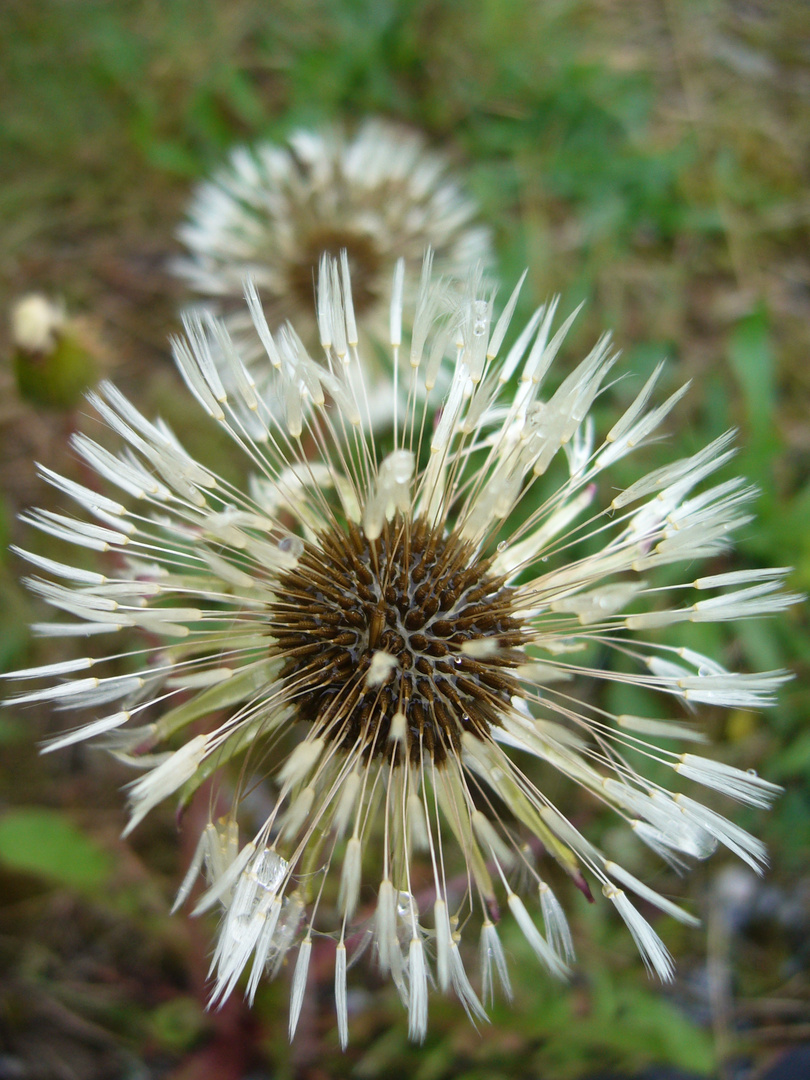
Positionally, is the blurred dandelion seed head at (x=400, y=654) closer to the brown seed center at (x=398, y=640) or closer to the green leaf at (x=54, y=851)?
the brown seed center at (x=398, y=640)

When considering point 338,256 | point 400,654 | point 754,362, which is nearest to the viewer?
point 400,654

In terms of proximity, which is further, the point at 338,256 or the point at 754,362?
the point at 754,362

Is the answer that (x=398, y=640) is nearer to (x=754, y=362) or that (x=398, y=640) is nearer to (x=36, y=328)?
(x=36, y=328)

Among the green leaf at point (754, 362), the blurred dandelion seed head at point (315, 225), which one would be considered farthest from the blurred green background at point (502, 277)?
the blurred dandelion seed head at point (315, 225)

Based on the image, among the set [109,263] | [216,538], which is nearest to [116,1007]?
[216,538]

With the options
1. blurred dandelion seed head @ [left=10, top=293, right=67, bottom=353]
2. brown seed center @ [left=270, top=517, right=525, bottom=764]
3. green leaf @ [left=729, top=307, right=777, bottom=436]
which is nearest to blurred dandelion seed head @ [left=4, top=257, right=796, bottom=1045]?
brown seed center @ [left=270, top=517, right=525, bottom=764]

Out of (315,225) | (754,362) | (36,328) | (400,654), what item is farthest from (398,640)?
(754,362)

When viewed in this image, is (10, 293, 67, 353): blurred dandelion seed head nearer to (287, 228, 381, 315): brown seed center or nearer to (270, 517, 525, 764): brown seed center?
(287, 228, 381, 315): brown seed center

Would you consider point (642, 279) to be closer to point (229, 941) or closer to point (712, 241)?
point (712, 241)
